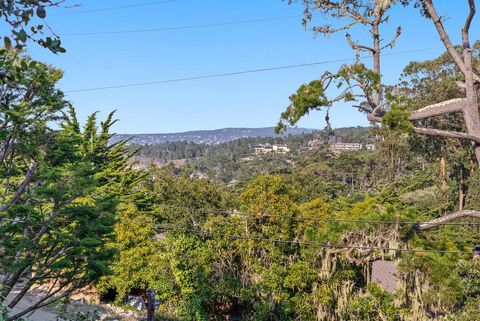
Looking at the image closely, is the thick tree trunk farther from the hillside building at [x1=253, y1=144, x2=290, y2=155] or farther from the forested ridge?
the hillside building at [x1=253, y1=144, x2=290, y2=155]

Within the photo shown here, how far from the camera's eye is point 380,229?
11.1 meters

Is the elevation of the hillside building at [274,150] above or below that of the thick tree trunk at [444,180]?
above

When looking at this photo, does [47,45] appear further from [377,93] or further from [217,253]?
[217,253]

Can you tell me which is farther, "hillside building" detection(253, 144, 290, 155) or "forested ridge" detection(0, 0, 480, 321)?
"hillside building" detection(253, 144, 290, 155)

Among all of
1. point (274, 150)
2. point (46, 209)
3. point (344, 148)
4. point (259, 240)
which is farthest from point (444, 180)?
point (274, 150)

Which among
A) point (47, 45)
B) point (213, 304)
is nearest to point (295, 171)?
point (213, 304)

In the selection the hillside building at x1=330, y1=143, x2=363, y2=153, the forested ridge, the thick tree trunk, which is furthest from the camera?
the hillside building at x1=330, y1=143, x2=363, y2=153

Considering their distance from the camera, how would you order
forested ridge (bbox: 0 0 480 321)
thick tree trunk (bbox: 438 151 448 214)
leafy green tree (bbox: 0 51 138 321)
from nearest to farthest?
forested ridge (bbox: 0 0 480 321), leafy green tree (bbox: 0 51 138 321), thick tree trunk (bbox: 438 151 448 214)

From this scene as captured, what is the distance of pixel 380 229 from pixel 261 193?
3.51m

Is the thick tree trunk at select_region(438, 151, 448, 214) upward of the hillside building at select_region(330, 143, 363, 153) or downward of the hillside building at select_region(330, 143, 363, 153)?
downward

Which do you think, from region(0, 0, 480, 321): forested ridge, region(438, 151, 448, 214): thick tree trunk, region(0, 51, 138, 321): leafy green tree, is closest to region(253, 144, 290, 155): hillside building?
region(438, 151, 448, 214): thick tree trunk

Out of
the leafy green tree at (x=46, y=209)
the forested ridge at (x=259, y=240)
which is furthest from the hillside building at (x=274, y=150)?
the leafy green tree at (x=46, y=209)

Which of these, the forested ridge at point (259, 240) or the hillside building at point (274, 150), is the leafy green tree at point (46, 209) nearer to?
the forested ridge at point (259, 240)

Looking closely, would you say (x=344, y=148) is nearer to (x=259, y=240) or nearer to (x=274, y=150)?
(x=274, y=150)
